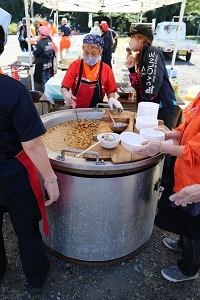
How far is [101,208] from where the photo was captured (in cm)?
191

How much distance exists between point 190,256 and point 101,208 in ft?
2.63

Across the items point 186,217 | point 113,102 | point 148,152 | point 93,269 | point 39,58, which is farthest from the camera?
point 39,58

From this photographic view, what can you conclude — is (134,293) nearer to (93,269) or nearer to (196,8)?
(93,269)

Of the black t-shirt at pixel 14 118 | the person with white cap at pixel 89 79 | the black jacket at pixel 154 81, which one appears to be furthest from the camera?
the person with white cap at pixel 89 79

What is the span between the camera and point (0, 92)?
1.25 metres

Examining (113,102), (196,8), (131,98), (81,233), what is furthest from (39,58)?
(196,8)

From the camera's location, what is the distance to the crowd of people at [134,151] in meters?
1.36

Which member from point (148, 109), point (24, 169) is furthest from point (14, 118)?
point (148, 109)

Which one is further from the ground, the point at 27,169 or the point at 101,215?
the point at 27,169

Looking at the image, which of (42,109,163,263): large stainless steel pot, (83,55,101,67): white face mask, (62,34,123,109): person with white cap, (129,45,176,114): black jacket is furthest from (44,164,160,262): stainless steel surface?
(83,55,101,67): white face mask

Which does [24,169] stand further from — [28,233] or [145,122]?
[145,122]

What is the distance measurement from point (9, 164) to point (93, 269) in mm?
1298

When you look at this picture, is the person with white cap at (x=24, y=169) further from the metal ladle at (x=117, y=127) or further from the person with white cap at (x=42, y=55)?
the person with white cap at (x=42, y=55)

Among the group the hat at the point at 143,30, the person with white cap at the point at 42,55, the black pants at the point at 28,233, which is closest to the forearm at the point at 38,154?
the black pants at the point at 28,233
